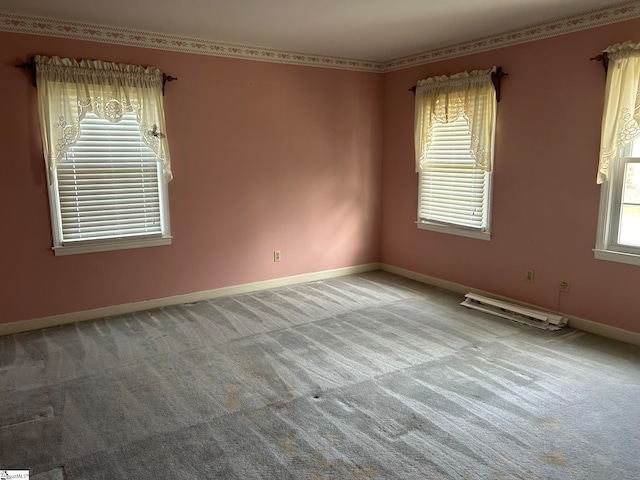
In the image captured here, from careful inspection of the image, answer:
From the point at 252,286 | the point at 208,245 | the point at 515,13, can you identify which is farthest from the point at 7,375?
the point at 515,13

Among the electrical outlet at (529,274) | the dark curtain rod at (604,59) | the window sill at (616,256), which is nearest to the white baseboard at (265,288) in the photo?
the electrical outlet at (529,274)

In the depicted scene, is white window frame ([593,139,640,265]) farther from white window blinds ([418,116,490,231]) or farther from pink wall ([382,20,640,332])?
white window blinds ([418,116,490,231])

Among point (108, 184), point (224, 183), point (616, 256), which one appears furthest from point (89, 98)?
point (616, 256)

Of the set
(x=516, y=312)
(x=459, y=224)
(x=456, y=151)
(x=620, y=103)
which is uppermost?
(x=620, y=103)

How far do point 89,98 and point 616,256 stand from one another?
4408mm

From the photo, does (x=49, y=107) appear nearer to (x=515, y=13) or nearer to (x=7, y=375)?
(x=7, y=375)

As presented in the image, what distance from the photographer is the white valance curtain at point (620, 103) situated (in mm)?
3320

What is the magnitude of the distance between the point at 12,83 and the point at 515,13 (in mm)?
3969

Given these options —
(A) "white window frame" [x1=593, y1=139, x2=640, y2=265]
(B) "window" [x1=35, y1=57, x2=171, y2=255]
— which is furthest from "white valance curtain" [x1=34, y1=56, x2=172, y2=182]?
(A) "white window frame" [x1=593, y1=139, x2=640, y2=265]

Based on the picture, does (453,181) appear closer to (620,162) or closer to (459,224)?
(459,224)

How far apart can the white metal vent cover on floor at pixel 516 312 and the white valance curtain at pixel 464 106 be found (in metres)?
1.25

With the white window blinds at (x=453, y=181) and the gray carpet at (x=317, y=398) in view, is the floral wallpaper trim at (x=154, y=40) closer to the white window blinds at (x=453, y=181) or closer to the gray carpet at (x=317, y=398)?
the white window blinds at (x=453, y=181)

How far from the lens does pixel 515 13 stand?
3637 millimetres

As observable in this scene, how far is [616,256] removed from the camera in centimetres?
360
